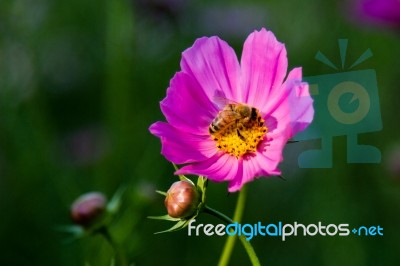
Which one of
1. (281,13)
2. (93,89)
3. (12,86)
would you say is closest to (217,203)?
(12,86)

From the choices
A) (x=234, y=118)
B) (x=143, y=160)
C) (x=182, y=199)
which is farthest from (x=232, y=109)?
(x=143, y=160)

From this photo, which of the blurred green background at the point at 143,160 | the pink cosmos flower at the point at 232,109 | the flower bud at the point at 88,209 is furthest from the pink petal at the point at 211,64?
the blurred green background at the point at 143,160

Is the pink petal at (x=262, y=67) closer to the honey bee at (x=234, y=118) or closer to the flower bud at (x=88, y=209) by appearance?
the honey bee at (x=234, y=118)

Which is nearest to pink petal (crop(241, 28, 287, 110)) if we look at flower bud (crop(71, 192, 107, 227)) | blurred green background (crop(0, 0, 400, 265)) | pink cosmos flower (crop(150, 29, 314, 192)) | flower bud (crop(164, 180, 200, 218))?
pink cosmos flower (crop(150, 29, 314, 192))

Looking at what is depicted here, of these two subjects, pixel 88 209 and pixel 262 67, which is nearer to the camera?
pixel 262 67

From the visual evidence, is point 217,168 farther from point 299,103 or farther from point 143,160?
point 143,160

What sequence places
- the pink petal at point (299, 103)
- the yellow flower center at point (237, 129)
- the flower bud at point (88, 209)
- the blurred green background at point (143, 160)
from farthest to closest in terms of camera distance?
the blurred green background at point (143, 160) → the flower bud at point (88, 209) → the yellow flower center at point (237, 129) → the pink petal at point (299, 103)

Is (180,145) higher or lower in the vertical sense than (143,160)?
lower

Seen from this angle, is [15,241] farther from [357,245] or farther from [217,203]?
[357,245]

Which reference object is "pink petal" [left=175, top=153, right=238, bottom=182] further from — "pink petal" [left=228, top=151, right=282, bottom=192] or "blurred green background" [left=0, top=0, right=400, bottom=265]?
"blurred green background" [left=0, top=0, right=400, bottom=265]
